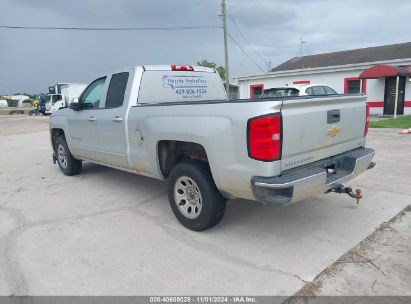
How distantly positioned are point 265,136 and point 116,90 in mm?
2917

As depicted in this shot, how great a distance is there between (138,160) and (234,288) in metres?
2.32

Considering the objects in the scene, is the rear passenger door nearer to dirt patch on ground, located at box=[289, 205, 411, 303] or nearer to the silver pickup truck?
the silver pickup truck

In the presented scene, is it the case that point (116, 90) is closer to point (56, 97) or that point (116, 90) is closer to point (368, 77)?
point (368, 77)

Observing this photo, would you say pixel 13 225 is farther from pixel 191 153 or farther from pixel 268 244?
pixel 268 244

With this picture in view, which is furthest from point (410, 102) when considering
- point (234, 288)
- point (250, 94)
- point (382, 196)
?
point (234, 288)

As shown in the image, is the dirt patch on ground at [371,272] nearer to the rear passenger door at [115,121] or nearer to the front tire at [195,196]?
the front tire at [195,196]

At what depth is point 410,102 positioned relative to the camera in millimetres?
19078

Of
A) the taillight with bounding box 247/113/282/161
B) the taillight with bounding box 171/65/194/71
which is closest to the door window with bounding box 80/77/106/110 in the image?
the taillight with bounding box 171/65/194/71

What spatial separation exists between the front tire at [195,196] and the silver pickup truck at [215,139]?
12 mm

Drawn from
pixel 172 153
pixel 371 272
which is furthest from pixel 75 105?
pixel 371 272

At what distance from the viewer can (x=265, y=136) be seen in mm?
3031

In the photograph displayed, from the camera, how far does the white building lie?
62.2 ft

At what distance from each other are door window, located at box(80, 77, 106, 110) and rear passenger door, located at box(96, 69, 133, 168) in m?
0.34

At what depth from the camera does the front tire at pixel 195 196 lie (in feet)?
12.1
